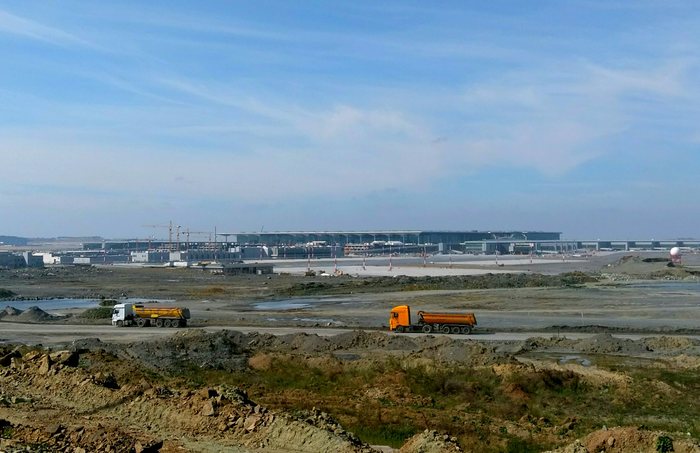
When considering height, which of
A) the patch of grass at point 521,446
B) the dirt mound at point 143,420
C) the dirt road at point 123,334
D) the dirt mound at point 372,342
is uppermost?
the dirt mound at point 143,420

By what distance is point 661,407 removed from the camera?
95.7 feet

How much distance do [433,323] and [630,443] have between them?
124ft

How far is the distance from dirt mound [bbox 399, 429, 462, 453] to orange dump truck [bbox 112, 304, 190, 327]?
148 feet

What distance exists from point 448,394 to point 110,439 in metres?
15.7

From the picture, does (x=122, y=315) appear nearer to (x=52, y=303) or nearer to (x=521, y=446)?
(x=52, y=303)

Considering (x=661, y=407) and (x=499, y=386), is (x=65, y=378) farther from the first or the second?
(x=661, y=407)

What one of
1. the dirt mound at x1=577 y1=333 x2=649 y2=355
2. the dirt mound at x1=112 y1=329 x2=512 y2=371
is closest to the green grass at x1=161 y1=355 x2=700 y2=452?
the dirt mound at x1=112 y1=329 x2=512 y2=371

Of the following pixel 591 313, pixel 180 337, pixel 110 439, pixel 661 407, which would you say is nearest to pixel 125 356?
pixel 180 337

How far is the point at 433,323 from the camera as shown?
183 feet

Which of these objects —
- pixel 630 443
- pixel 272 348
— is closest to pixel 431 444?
pixel 630 443

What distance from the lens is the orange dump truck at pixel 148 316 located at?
201 feet

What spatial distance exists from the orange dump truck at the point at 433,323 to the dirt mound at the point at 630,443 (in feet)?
119

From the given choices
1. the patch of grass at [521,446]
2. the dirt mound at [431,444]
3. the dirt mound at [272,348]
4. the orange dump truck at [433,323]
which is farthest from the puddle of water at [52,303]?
the dirt mound at [431,444]

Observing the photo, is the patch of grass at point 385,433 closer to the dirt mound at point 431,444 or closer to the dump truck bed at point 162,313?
the dirt mound at point 431,444
